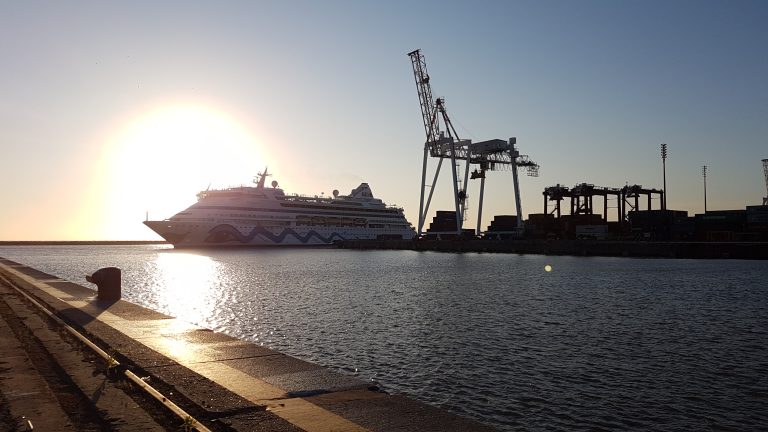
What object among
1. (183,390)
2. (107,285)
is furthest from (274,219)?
(183,390)

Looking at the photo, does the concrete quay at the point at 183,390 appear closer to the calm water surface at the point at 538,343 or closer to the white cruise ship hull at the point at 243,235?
the calm water surface at the point at 538,343

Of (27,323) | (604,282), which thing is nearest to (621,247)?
(604,282)

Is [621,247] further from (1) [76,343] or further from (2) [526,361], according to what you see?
(1) [76,343]

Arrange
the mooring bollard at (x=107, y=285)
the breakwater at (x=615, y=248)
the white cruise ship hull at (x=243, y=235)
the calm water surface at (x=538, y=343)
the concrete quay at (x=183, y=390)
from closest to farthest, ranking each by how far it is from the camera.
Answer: the concrete quay at (x=183, y=390)
the calm water surface at (x=538, y=343)
the mooring bollard at (x=107, y=285)
the breakwater at (x=615, y=248)
the white cruise ship hull at (x=243, y=235)

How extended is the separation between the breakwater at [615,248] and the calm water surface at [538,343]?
4592 centimetres

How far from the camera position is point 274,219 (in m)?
126

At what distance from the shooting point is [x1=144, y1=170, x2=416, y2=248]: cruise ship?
383 feet

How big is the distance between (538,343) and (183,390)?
11.3 metres

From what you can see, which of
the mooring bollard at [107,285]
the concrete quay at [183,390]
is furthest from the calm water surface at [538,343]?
the mooring bollard at [107,285]

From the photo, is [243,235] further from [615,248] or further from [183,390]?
[183,390]

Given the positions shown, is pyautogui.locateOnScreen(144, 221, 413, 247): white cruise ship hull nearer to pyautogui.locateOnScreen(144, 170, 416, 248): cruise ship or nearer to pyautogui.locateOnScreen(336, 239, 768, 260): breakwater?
pyautogui.locateOnScreen(144, 170, 416, 248): cruise ship

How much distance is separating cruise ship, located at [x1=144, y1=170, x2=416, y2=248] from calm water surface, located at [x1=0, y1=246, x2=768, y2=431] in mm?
83202

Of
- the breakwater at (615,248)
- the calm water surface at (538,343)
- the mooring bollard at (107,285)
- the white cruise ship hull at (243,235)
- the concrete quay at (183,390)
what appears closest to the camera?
the concrete quay at (183,390)

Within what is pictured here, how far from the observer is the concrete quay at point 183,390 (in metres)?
7.46
